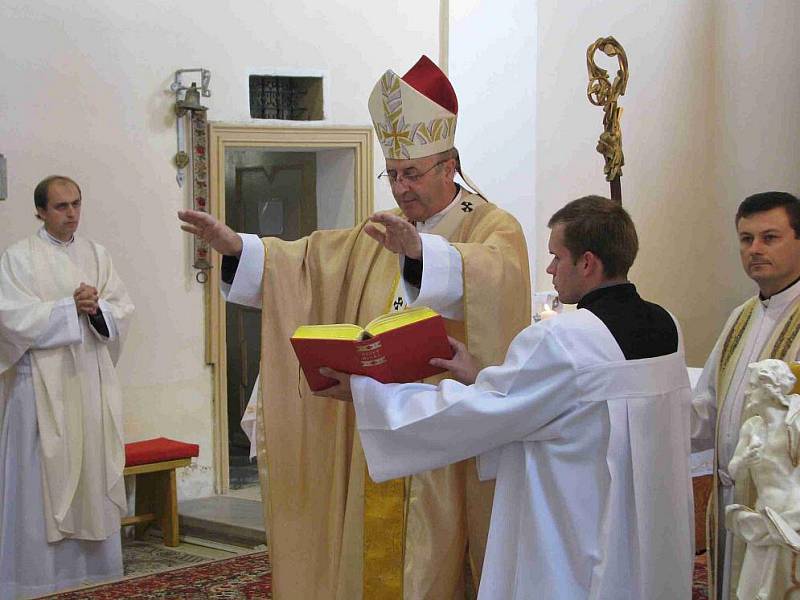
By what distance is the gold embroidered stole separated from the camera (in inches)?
142

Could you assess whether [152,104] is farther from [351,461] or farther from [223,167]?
[351,461]

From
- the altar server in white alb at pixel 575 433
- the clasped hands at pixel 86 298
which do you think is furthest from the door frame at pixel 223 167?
the altar server in white alb at pixel 575 433

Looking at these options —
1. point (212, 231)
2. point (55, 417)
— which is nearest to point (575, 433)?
point (212, 231)

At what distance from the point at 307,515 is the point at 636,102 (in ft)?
17.0

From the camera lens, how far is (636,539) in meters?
2.80

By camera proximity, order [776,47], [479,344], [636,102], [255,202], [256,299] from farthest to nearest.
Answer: [255,202]
[636,102]
[776,47]
[256,299]
[479,344]

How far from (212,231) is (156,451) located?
437cm

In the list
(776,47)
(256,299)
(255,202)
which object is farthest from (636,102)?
(256,299)

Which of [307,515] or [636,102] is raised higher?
[636,102]

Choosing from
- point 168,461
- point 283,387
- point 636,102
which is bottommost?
point 168,461

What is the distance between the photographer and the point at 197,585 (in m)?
6.12

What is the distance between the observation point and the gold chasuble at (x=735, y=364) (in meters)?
3.41

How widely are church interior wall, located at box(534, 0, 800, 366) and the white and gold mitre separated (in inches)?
149

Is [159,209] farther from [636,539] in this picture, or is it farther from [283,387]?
[636,539]
